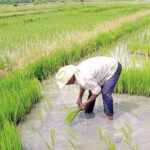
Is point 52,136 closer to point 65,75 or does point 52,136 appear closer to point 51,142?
point 51,142

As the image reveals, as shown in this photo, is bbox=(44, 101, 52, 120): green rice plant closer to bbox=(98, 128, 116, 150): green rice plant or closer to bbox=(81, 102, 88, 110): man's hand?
bbox=(81, 102, 88, 110): man's hand

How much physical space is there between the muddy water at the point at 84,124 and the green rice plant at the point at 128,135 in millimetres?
32

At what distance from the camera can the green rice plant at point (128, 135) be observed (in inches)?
139

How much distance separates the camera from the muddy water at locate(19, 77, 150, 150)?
3678 mm

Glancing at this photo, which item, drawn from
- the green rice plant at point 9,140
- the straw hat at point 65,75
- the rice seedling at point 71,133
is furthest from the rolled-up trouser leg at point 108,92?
the green rice plant at point 9,140

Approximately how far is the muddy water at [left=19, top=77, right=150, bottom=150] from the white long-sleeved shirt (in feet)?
1.41

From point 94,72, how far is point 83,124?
0.61 meters

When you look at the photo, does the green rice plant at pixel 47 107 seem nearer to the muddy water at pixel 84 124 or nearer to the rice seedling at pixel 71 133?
the muddy water at pixel 84 124

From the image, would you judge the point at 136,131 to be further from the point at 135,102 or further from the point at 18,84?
the point at 18,84

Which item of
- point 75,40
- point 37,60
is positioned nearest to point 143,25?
point 75,40

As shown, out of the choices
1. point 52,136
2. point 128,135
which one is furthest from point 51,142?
point 128,135

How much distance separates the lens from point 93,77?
13.2 ft

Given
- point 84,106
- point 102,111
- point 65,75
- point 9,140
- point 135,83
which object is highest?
point 65,75

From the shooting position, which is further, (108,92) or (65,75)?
(108,92)
